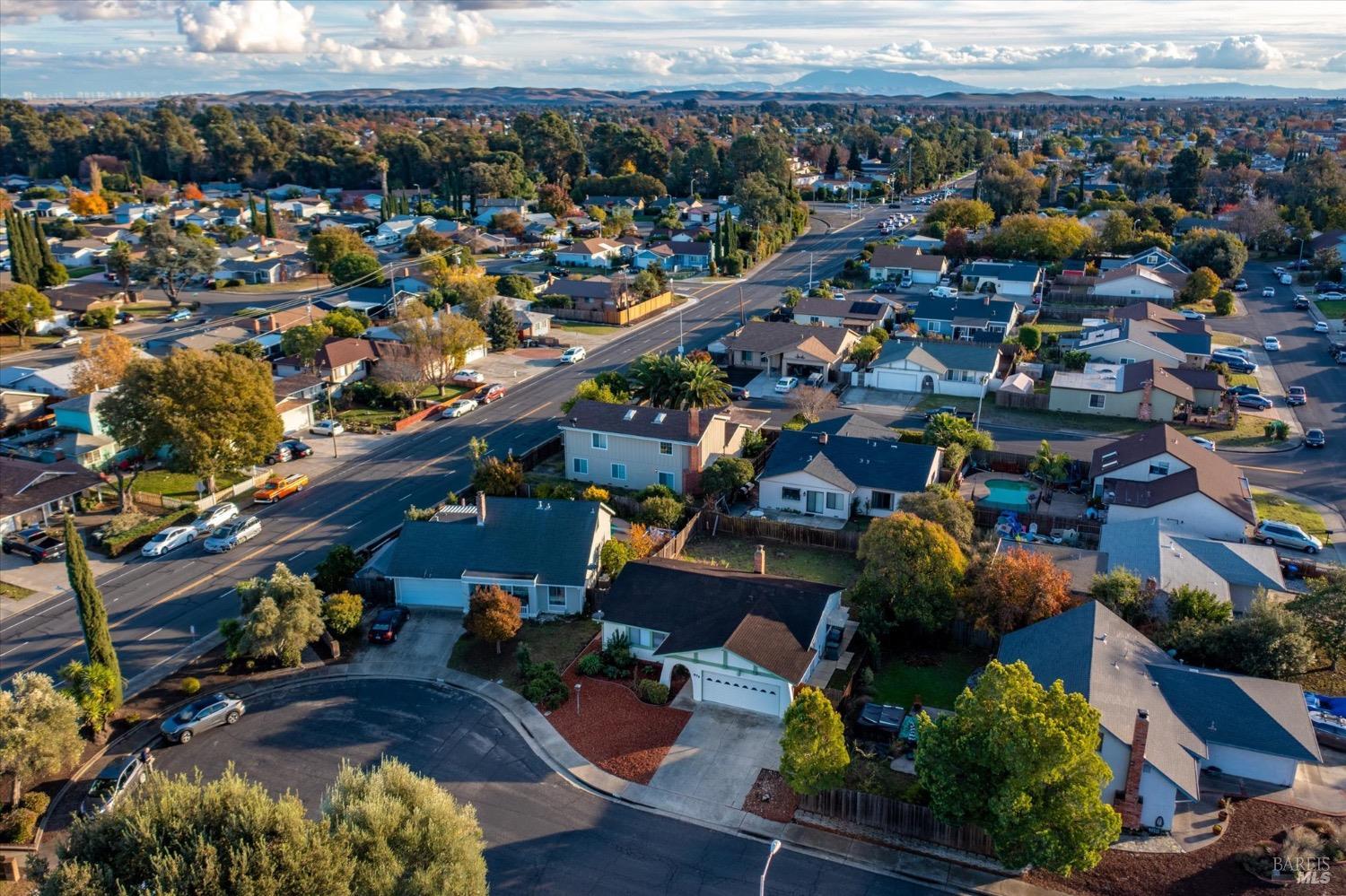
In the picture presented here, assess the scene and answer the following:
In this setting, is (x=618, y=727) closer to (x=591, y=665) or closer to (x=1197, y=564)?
(x=591, y=665)

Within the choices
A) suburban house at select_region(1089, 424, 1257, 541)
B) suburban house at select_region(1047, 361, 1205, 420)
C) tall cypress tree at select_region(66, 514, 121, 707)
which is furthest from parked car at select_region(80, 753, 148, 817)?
suburban house at select_region(1047, 361, 1205, 420)

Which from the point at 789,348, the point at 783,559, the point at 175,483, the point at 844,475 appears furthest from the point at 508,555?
the point at 789,348

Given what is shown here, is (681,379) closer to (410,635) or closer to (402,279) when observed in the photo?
(410,635)

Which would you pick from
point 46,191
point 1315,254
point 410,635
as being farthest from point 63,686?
Answer: point 46,191

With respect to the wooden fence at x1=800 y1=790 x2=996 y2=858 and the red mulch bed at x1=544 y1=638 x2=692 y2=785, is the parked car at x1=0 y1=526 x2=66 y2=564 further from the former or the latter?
the wooden fence at x1=800 y1=790 x2=996 y2=858

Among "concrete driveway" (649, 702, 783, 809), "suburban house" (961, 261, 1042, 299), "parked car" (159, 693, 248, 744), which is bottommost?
"concrete driveway" (649, 702, 783, 809)

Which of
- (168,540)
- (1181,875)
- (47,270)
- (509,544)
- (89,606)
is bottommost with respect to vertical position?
(1181,875)

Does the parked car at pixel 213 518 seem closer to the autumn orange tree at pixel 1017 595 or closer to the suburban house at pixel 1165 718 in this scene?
the autumn orange tree at pixel 1017 595

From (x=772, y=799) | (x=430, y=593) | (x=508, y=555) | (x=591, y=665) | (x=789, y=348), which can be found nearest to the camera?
(x=772, y=799)
